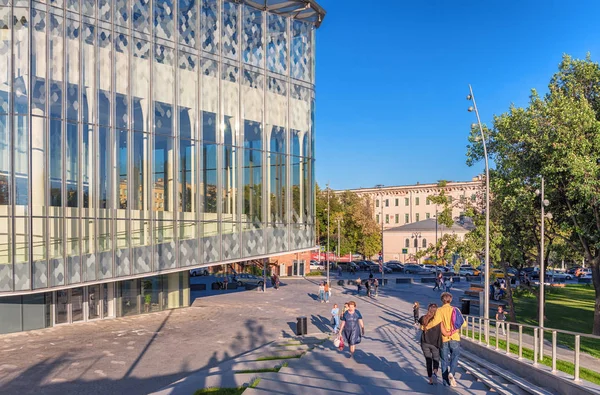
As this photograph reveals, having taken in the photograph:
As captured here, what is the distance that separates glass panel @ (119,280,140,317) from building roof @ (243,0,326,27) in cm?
1571

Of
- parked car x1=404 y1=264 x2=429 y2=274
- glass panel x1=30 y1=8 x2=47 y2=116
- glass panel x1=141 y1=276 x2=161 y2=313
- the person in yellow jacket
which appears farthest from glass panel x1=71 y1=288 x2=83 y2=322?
parked car x1=404 y1=264 x2=429 y2=274

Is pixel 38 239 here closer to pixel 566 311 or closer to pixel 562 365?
pixel 562 365

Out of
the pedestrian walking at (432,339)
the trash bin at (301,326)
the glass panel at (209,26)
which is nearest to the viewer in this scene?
the pedestrian walking at (432,339)

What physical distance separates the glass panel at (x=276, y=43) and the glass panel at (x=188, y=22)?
189 inches

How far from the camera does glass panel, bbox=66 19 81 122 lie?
70.7 feet

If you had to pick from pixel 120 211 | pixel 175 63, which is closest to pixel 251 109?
pixel 175 63

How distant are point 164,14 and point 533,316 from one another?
2610 cm

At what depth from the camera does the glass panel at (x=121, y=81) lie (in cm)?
2334

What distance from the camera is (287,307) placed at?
3288cm

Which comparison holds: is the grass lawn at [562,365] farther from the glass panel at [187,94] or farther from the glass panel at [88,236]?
the glass panel at [187,94]

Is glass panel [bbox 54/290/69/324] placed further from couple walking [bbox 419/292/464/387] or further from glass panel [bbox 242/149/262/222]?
couple walking [bbox 419/292/464/387]

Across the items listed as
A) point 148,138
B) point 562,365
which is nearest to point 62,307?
point 148,138

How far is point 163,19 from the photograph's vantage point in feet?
82.0

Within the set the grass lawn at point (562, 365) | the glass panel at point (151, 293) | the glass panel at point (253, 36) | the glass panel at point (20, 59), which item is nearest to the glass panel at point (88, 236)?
the glass panel at point (20, 59)
